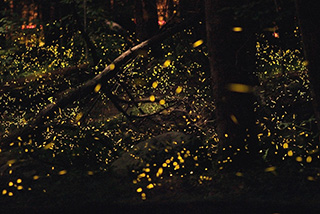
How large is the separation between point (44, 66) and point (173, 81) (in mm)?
5040

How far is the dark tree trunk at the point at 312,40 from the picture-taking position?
565 centimetres

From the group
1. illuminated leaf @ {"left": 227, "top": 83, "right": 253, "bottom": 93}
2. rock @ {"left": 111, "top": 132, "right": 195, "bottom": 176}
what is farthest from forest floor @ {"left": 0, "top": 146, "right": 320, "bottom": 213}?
illuminated leaf @ {"left": 227, "top": 83, "right": 253, "bottom": 93}

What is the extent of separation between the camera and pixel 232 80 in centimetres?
822

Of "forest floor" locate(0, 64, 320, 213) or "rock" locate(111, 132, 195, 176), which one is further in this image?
"rock" locate(111, 132, 195, 176)

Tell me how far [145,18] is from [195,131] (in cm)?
433

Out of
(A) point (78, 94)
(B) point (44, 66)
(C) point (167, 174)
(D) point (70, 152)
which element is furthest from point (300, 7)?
(B) point (44, 66)

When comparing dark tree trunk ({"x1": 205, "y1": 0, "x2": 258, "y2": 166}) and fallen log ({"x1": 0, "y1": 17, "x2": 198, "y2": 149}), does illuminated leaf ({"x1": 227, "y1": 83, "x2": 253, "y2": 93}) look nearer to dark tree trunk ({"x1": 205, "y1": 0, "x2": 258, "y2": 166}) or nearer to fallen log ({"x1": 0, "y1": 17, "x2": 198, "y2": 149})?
dark tree trunk ({"x1": 205, "y1": 0, "x2": 258, "y2": 166})

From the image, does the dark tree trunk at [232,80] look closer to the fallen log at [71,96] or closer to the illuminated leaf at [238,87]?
the illuminated leaf at [238,87]

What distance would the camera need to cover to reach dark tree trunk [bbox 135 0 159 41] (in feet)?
45.0

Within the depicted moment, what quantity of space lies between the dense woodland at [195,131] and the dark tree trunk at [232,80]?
0.06ft

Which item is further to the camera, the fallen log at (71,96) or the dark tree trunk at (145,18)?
the dark tree trunk at (145,18)

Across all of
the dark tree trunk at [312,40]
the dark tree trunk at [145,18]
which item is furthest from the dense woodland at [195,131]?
the dark tree trunk at [145,18]

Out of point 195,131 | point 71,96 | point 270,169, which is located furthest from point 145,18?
point 270,169

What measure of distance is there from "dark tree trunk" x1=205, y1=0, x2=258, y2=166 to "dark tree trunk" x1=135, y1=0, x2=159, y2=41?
5.42 metres
